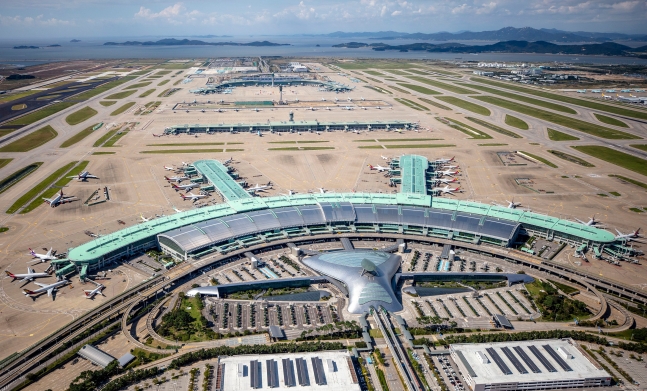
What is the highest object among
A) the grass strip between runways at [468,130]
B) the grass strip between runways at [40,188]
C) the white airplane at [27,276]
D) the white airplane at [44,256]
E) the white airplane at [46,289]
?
the grass strip between runways at [468,130]

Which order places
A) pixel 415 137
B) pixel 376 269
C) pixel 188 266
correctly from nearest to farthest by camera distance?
pixel 376 269 < pixel 188 266 < pixel 415 137

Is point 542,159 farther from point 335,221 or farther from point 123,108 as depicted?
point 123,108

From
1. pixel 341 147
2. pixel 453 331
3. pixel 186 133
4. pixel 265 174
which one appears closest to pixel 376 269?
pixel 453 331

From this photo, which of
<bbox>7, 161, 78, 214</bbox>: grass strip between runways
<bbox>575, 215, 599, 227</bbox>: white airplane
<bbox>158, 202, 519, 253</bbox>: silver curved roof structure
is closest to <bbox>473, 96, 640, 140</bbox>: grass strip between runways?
<bbox>575, 215, 599, 227</bbox>: white airplane

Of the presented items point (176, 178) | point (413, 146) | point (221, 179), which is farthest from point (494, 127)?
point (176, 178)

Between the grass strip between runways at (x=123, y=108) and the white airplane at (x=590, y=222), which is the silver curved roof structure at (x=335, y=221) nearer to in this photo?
the white airplane at (x=590, y=222)

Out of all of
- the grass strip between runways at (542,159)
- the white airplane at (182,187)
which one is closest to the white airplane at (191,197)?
the white airplane at (182,187)

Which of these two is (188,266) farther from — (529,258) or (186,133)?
(186,133)
